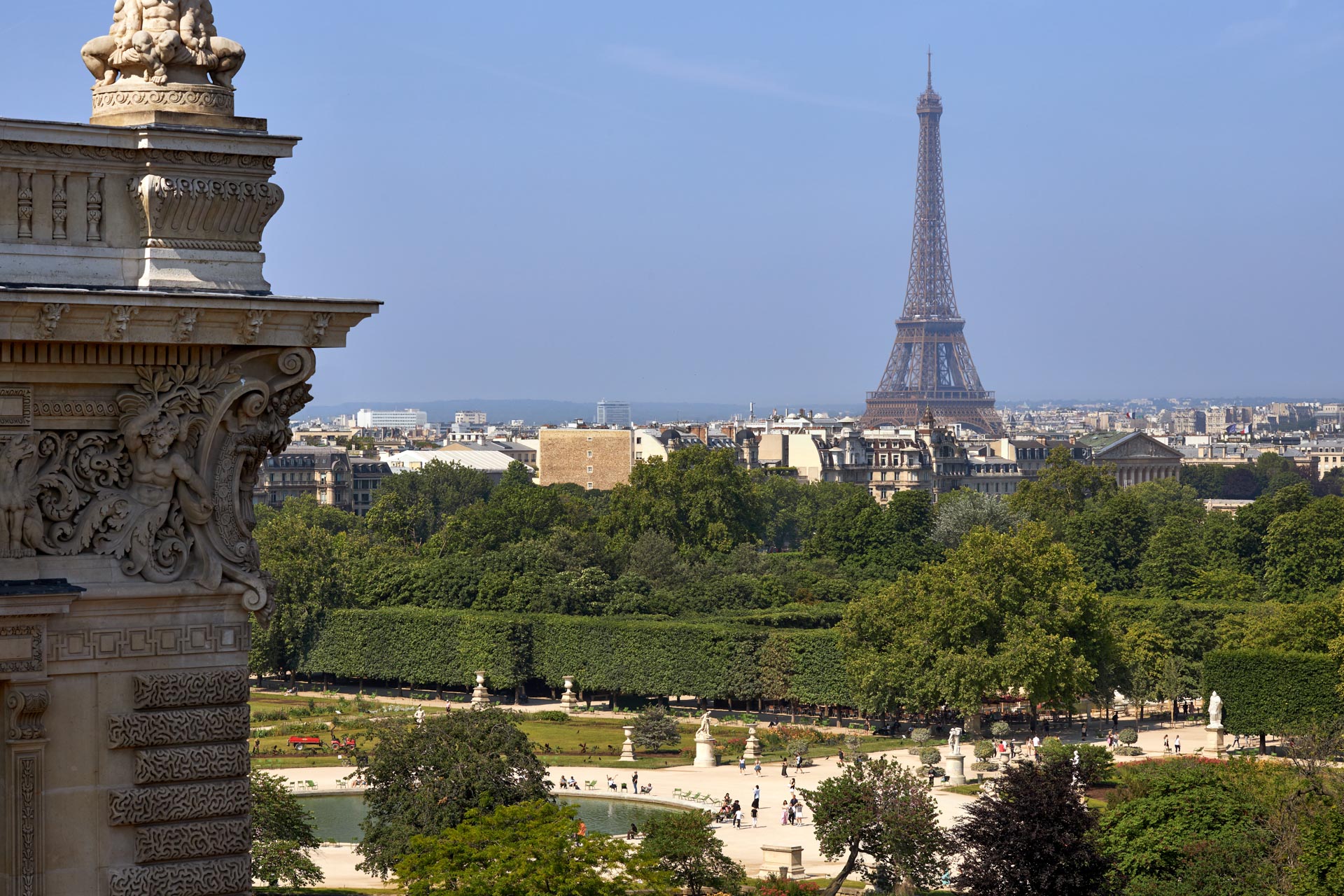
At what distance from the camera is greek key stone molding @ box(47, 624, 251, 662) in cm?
1182

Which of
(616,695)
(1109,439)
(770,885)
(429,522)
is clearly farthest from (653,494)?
(1109,439)

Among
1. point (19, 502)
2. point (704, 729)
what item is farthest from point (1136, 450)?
point (19, 502)

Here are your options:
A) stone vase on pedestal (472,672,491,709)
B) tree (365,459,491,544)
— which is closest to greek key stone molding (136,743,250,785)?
stone vase on pedestal (472,672,491,709)

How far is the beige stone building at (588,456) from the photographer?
15462 centimetres

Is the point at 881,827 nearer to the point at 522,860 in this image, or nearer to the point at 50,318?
the point at 522,860

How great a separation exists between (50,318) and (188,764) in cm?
262

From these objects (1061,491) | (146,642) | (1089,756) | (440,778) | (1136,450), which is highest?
(1136,450)

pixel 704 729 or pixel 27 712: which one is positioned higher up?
pixel 27 712

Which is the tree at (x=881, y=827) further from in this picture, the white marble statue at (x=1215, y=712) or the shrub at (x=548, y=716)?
the shrub at (x=548, y=716)

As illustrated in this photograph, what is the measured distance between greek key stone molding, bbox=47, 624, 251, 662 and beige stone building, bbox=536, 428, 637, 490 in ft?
465

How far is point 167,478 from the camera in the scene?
39.5 ft

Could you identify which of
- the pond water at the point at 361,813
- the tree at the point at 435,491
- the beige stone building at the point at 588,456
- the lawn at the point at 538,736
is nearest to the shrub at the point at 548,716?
the lawn at the point at 538,736

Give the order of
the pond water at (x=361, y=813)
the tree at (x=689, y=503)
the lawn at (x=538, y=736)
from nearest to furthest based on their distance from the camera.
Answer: the pond water at (x=361, y=813) → the lawn at (x=538, y=736) → the tree at (x=689, y=503)

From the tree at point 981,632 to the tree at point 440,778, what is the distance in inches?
944
